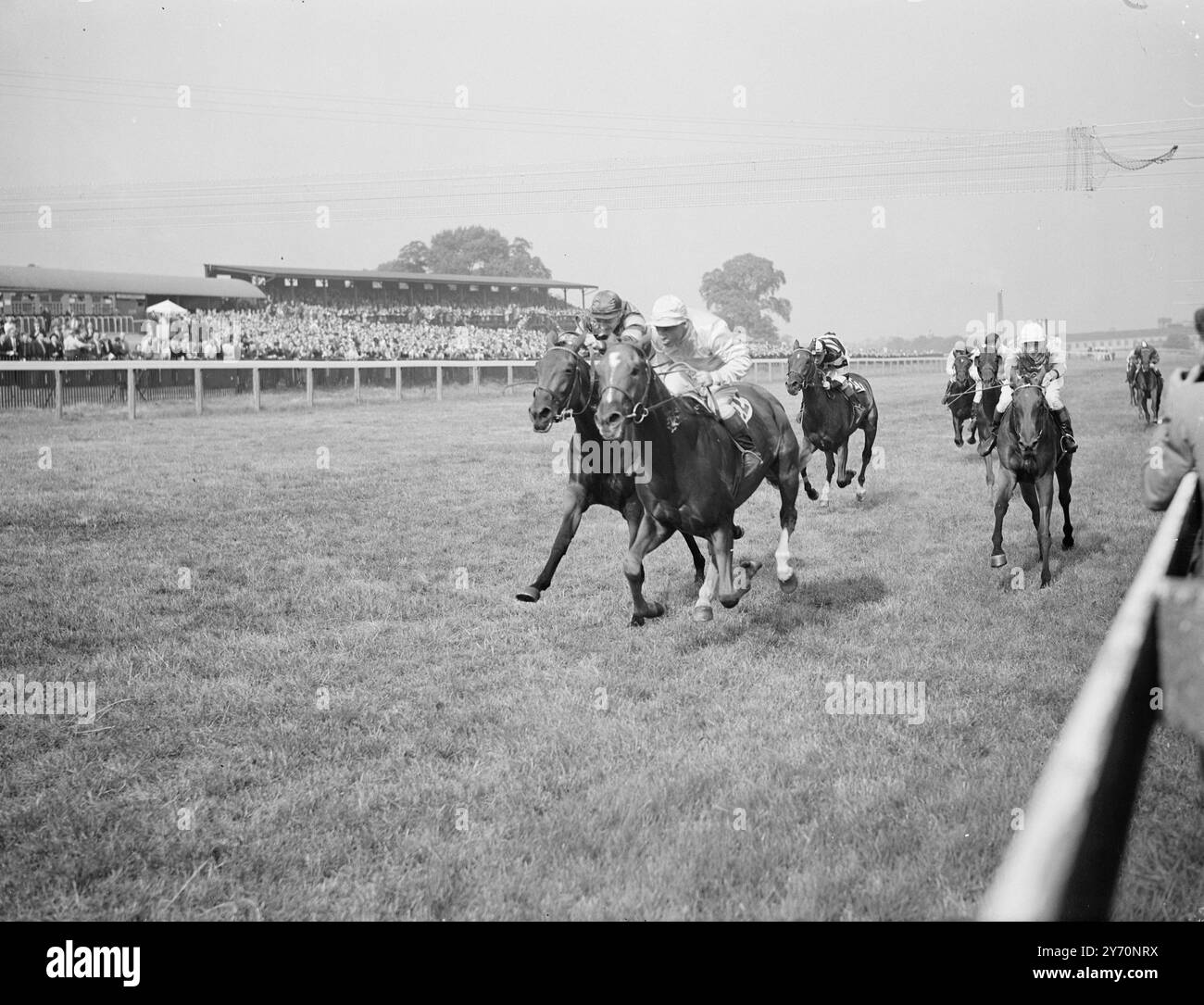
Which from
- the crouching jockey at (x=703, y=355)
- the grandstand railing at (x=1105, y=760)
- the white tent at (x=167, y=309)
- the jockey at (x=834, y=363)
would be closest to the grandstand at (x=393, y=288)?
the white tent at (x=167, y=309)

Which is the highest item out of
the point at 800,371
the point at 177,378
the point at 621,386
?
the point at 177,378

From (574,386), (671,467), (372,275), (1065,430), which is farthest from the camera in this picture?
(372,275)

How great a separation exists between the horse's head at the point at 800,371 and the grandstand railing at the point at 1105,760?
10.4 metres

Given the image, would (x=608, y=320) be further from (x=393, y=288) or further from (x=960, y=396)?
(x=393, y=288)

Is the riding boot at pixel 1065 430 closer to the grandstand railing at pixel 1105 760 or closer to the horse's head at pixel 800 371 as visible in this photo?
the horse's head at pixel 800 371

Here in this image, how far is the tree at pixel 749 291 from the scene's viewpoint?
99938 millimetres

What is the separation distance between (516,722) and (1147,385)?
77.3ft

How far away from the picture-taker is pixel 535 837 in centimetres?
388

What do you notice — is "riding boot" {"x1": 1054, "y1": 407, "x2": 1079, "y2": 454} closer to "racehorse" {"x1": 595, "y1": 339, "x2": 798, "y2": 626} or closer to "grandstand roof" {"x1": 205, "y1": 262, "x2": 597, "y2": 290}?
"racehorse" {"x1": 595, "y1": 339, "x2": 798, "y2": 626}

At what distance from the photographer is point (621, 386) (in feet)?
19.6

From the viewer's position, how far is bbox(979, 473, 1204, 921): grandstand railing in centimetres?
138

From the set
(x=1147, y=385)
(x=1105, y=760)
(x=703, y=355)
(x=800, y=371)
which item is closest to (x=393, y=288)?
(x=1147, y=385)
